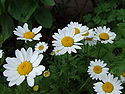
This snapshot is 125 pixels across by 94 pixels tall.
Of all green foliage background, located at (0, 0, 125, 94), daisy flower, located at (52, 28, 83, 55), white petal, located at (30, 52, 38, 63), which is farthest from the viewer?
green foliage background, located at (0, 0, 125, 94)

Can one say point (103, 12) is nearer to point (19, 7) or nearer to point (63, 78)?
point (19, 7)

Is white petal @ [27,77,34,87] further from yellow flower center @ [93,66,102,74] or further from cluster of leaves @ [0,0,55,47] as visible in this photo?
cluster of leaves @ [0,0,55,47]

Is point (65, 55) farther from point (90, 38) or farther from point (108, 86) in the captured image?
point (108, 86)

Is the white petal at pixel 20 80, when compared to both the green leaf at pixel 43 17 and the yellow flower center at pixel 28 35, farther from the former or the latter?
the green leaf at pixel 43 17

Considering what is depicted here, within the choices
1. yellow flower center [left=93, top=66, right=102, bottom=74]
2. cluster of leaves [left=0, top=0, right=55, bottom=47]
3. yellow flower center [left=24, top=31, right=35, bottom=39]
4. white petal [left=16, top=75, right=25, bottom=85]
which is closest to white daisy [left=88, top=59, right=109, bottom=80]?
yellow flower center [left=93, top=66, right=102, bottom=74]

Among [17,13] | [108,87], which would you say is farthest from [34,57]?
[17,13]

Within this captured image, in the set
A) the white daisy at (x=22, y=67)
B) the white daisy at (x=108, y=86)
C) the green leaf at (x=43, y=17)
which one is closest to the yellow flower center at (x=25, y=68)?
the white daisy at (x=22, y=67)
